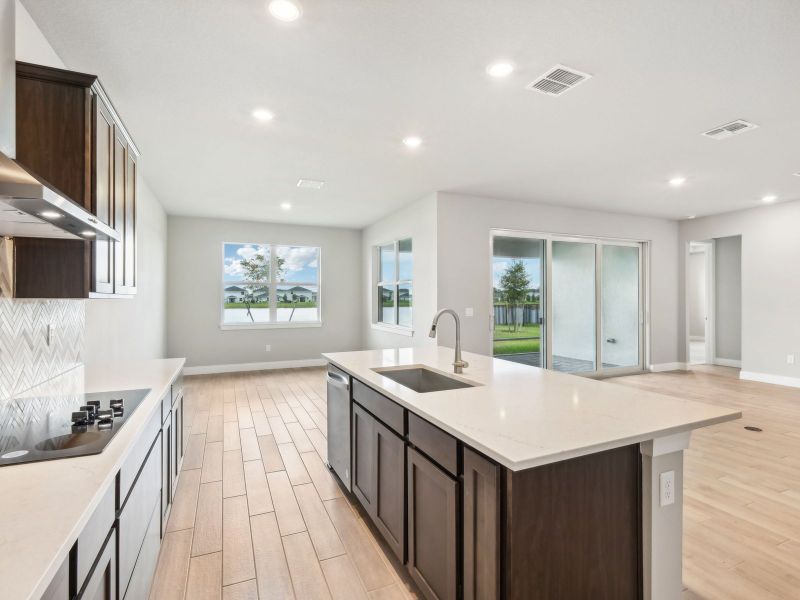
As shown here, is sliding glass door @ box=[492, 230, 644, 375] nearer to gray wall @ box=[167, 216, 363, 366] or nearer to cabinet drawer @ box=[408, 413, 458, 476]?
gray wall @ box=[167, 216, 363, 366]

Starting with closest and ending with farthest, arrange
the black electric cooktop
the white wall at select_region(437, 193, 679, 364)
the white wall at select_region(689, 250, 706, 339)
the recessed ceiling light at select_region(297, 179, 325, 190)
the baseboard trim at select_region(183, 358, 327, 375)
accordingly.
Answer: the black electric cooktop < the recessed ceiling light at select_region(297, 179, 325, 190) < the white wall at select_region(437, 193, 679, 364) < the baseboard trim at select_region(183, 358, 327, 375) < the white wall at select_region(689, 250, 706, 339)

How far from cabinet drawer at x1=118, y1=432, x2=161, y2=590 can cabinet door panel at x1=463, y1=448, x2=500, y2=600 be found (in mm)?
1111

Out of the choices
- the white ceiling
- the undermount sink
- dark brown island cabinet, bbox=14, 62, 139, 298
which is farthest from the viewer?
the undermount sink

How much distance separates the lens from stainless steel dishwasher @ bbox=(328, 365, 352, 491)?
2631mm

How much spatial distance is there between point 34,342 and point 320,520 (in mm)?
1820

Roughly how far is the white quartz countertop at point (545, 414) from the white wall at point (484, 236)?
3.08 meters

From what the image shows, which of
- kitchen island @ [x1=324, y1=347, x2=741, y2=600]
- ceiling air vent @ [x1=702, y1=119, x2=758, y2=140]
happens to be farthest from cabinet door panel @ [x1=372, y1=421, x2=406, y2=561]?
ceiling air vent @ [x1=702, y1=119, x2=758, y2=140]

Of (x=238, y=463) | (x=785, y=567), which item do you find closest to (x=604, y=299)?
Result: (x=785, y=567)

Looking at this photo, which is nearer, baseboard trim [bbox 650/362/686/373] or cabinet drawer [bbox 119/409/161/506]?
cabinet drawer [bbox 119/409/161/506]

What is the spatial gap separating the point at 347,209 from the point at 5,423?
5120 millimetres

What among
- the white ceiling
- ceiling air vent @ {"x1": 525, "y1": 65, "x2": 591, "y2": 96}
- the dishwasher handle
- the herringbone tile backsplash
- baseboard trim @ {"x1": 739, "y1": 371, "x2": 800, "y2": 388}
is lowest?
baseboard trim @ {"x1": 739, "y1": 371, "x2": 800, "y2": 388}

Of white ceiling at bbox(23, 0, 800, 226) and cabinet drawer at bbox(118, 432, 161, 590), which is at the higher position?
white ceiling at bbox(23, 0, 800, 226)

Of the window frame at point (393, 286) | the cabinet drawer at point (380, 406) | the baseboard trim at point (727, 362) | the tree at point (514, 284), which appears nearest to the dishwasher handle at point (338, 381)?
the cabinet drawer at point (380, 406)

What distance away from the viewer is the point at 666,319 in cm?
709
